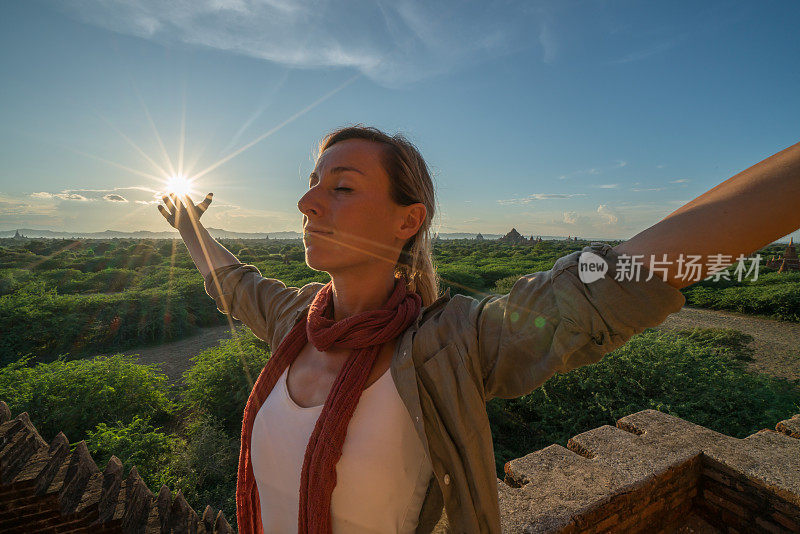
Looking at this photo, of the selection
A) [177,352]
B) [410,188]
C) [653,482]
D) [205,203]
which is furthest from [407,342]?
[177,352]

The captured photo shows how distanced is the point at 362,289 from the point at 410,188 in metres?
0.37

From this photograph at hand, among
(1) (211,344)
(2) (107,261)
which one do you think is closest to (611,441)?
(1) (211,344)

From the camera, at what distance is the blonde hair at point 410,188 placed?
1.19m

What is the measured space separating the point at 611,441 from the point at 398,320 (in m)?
2.37

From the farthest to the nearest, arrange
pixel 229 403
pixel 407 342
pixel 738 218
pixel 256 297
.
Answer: pixel 229 403, pixel 256 297, pixel 407 342, pixel 738 218

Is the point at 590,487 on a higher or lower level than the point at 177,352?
higher

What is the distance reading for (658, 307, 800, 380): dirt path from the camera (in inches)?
297

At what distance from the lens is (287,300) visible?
59.1 inches

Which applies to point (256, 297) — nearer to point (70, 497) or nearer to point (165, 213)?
point (165, 213)

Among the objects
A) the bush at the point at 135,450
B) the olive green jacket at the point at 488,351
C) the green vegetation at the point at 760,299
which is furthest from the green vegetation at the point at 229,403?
the green vegetation at the point at 760,299

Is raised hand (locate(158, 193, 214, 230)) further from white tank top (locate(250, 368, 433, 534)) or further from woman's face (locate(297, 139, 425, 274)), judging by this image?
white tank top (locate(250, 368, 433, 534))

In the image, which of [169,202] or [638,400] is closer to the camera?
[169,202]

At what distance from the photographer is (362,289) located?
1.18 m

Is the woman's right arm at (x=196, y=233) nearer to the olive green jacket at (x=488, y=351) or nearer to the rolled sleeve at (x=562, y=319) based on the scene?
the olive green jacket at (x=488, y=351)
